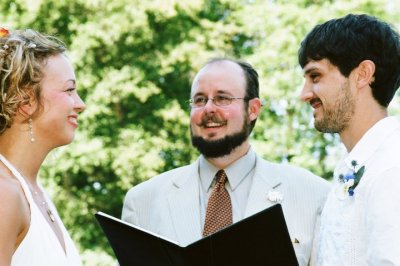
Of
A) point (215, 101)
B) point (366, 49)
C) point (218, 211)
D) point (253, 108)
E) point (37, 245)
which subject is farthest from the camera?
point (253, 108)

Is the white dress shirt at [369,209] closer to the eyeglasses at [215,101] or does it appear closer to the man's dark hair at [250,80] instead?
the eyeglasses at [215,101]

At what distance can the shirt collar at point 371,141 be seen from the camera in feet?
10.6

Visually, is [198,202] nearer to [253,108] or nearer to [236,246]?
[253,108]

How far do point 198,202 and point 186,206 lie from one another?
0.09 metres

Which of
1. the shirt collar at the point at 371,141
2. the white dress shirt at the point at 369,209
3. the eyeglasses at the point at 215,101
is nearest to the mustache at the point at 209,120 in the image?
the eyeglasses at the point at 215,101

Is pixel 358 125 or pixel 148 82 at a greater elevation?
pixel 358 125

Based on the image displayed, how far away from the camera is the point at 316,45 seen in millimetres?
3564

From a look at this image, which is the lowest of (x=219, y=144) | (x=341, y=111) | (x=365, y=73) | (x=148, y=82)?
(x=148, y=82)

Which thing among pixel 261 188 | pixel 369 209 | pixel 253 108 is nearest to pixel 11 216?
pixel 369 209

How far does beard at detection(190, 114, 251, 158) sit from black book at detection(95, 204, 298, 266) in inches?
51.9

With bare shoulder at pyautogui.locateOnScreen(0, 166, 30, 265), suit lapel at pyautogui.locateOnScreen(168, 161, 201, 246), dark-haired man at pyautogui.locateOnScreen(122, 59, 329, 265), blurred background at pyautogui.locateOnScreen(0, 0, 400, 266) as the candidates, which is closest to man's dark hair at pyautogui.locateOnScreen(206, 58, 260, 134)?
dark-haired man at pyautogui.locateOnScreen(122, 59, 329, 265)

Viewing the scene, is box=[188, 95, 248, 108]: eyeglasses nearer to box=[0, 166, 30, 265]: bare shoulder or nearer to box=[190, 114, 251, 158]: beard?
box=[190, 114, 251, 158]: beard

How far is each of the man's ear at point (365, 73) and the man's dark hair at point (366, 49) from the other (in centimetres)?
2

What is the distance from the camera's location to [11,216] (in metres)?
2.94
